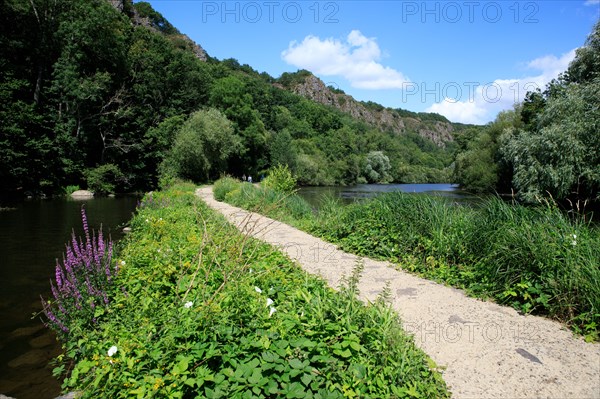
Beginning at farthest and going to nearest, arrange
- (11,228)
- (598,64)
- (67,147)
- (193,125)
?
(193,125) < (67,147) < (598,64) < (11,228)

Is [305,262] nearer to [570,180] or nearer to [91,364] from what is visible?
[91,364]

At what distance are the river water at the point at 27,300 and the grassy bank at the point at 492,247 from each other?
3648 mm

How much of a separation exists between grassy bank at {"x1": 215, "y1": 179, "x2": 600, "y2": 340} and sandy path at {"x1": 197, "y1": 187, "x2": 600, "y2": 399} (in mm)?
348

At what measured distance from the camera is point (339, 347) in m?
3.00

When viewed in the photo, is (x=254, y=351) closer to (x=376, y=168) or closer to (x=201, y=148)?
(x=201, y=148)

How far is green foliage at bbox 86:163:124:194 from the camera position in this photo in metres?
35.6

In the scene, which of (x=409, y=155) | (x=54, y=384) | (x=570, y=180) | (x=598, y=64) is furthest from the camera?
(x=409, y=155)

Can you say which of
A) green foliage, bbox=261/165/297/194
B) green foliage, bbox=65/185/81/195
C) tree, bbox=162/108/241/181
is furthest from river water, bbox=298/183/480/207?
green foliage, bbox=65/185/81/195

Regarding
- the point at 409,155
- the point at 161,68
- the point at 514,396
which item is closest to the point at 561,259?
the point at 514,396

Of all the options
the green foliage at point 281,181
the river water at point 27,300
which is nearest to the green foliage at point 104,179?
the river water at point 27,300

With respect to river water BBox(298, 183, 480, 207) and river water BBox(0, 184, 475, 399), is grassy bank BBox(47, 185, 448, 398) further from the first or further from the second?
river water BBox(298, 183, 480, 207)

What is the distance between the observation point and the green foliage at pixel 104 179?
117 feet

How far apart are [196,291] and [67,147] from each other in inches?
1512

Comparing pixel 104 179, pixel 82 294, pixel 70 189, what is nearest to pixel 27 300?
pixel 82 294
